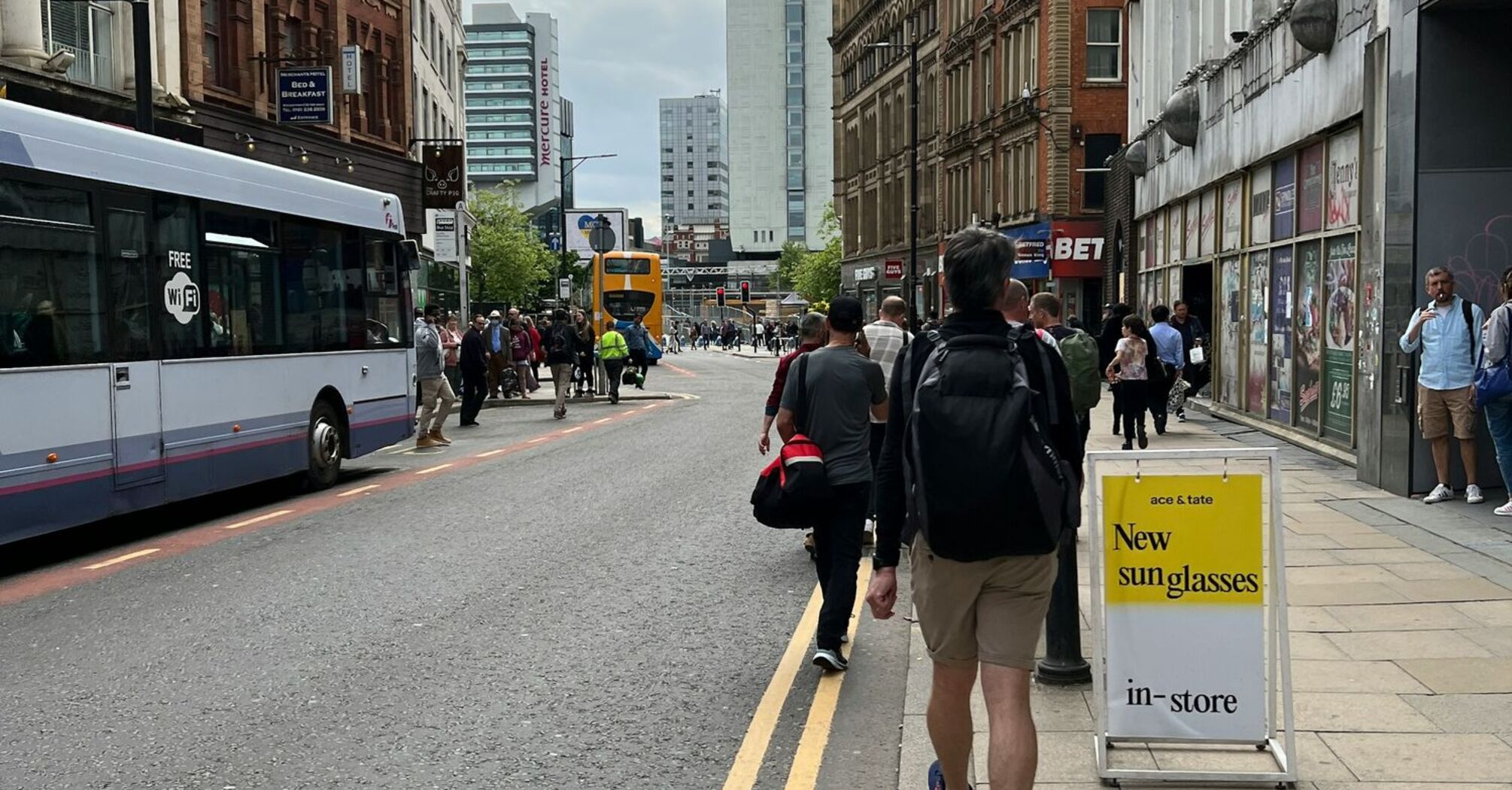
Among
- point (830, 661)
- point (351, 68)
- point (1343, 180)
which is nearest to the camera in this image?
point (830, 661)

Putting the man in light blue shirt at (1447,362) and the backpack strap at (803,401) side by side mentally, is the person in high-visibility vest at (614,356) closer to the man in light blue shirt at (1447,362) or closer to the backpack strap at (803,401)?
the man in light blue shirt at (1447,362)

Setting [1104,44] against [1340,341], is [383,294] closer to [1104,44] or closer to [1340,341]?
[1340,341]

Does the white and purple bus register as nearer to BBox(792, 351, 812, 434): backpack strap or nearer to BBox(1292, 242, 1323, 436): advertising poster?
BBox(792, 351, 812, 434): backpack strap

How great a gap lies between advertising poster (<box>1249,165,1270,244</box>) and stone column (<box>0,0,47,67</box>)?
17.1 meters

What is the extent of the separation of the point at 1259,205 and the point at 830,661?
1399 cm

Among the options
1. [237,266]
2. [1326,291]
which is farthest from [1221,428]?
[237,266]

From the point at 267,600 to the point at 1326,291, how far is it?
1155 centimetres

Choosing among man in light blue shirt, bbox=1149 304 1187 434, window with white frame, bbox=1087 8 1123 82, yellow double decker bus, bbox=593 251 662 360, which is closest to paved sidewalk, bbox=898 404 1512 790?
man in light blue shirt, bbox=1149 304 1187 434

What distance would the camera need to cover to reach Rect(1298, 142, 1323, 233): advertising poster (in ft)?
52.7

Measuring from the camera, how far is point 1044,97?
1734 inches

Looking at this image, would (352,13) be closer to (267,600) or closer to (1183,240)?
(1183,240)

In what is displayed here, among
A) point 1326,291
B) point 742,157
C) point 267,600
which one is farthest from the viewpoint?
point 742,157

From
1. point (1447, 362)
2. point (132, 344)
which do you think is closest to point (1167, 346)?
point (1447, 362)

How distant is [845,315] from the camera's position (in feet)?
23.6
